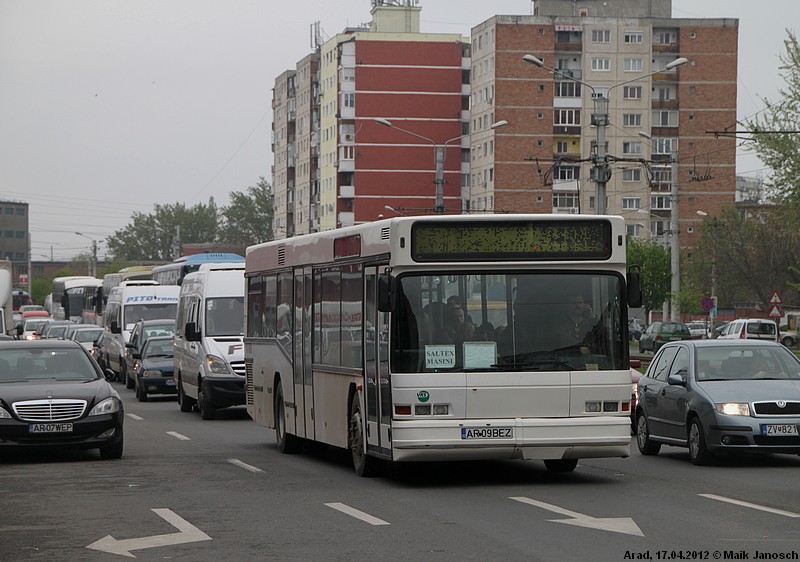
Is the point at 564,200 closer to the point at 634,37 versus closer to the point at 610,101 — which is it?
the point at 610,101

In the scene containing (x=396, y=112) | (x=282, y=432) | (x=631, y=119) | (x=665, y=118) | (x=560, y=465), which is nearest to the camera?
(x=560, y=465)

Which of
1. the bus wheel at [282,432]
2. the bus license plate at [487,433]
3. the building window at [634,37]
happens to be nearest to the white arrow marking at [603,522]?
the bus license plate at [487,433]

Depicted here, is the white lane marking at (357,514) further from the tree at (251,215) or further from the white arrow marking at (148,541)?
the tree at (251,215)

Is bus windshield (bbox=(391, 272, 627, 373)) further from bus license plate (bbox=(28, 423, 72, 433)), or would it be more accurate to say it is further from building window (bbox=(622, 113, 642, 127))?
building window (bbox=(622, 113, 642, 127))

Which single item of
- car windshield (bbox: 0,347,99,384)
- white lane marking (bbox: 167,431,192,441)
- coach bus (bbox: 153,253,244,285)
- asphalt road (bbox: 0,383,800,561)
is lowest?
white lane marking (bbox: 167,431,192,441)

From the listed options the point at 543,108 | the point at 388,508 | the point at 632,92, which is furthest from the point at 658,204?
the point at 388,508

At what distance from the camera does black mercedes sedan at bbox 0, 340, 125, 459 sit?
1800 centimetres

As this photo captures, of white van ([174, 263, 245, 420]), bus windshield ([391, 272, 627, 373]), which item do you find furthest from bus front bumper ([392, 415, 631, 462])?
white van ([174, 263, 245, 420])

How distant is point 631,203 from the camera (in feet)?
411

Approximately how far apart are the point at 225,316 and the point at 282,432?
8.65 metres

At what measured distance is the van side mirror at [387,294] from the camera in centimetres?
1451

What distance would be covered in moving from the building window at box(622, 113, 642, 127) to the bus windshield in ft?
367

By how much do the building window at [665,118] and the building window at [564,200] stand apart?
364 inches

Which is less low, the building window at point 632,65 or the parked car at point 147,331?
the building window at point 632,65
